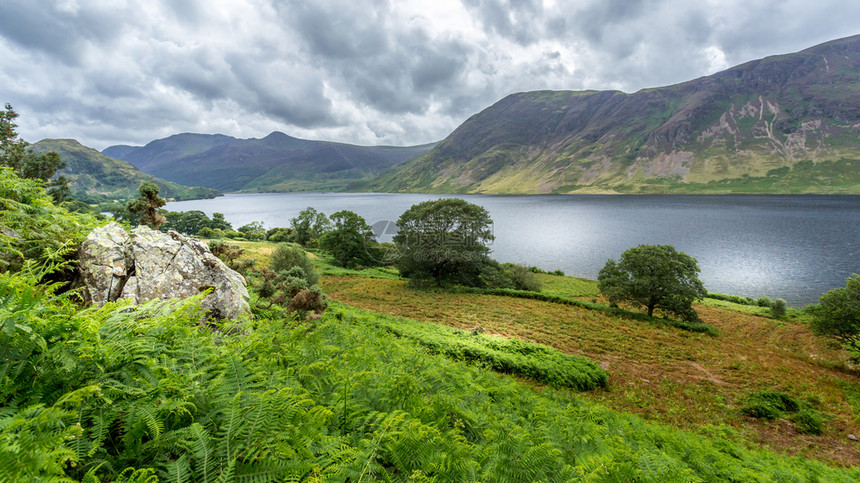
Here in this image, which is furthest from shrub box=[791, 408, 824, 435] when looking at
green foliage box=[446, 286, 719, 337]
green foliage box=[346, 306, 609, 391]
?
green foliage box=[446, 286, 719, 337]

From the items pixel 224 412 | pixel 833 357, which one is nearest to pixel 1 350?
pixel 224 412

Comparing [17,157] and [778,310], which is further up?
[17,157]

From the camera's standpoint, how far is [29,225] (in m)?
3.85

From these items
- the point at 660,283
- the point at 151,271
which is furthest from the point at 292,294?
the point at 660,283

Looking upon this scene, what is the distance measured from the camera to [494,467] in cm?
263

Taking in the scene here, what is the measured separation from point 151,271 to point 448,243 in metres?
24.3

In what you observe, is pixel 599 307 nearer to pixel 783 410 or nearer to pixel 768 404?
pixel 783 410

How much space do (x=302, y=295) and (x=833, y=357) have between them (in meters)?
28.6

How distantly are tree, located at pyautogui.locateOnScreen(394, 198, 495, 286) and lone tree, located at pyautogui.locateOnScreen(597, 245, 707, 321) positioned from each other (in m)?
11.3

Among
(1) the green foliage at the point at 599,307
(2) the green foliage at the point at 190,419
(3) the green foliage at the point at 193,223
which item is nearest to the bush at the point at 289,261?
(1) the green foliage at the point at 599,307

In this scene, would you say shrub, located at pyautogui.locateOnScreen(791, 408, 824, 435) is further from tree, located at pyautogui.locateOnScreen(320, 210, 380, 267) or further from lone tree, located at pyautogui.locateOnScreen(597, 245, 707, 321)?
tree, located at pyautogui.locateOnScreen(320, 210, 380, 267)

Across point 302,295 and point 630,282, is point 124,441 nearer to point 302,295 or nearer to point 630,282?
point 302,295

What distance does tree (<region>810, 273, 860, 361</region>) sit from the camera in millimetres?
16547

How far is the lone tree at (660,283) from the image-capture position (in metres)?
21.5
